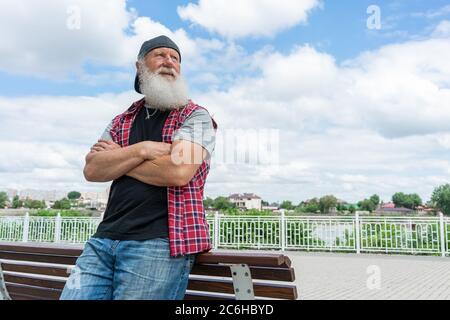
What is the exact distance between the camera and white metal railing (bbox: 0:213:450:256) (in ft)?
32.9

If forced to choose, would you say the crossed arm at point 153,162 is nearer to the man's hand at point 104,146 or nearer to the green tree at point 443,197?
the man's hand at point 104,146

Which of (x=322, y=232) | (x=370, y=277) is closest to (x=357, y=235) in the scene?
(x=322, y=232)

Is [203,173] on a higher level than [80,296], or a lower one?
higher

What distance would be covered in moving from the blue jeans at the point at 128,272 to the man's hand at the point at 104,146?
40 cm

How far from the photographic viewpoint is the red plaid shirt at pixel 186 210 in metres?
1.57

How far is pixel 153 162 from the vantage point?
5.37ft

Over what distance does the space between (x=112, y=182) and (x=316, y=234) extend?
992cm

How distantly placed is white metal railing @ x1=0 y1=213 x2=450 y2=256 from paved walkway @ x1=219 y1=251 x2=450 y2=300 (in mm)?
446

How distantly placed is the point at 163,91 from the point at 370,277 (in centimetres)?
576

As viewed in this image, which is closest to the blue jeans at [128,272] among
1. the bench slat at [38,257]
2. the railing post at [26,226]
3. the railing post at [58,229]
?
the bench slat at [38,257]

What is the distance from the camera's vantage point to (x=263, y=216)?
11.3 meters

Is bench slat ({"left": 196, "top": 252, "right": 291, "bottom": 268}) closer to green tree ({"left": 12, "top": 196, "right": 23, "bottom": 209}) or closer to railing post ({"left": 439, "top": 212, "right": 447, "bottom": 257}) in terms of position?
railing post ({"left": 439, "top": 212, "right": 447, "bottom": 257})
